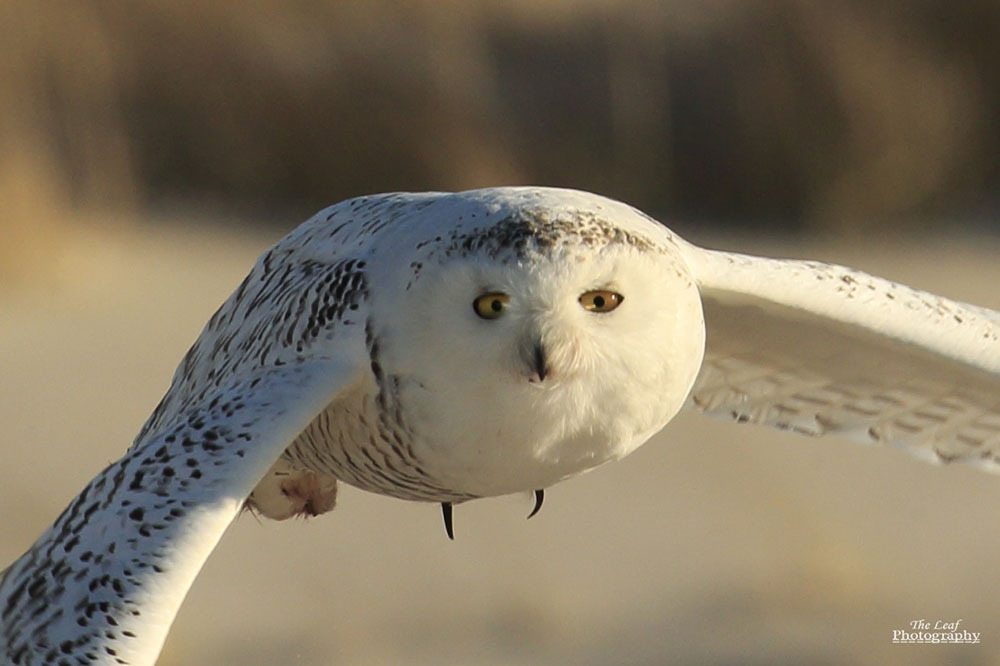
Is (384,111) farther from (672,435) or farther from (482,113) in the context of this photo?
(672,435)

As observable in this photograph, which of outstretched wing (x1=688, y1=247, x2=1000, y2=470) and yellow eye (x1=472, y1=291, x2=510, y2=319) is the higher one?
outstretched wing (x1=688, y1=247, x2=1000, y2=470)

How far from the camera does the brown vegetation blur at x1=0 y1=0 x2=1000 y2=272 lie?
31.2ft

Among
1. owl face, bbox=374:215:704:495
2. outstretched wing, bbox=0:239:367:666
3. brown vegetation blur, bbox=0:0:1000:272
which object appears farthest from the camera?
brown vegetation blur, bbox=0:0:1000:272

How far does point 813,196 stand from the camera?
1071 cm

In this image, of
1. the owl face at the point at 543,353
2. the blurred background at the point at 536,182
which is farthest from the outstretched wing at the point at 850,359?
the blurred background at the point at 536,182

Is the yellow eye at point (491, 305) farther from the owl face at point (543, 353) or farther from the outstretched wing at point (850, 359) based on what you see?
the outstretched wing at point (850, 359)

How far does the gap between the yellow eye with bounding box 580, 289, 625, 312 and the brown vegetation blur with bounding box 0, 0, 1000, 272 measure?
7410mm

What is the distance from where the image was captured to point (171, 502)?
2.16 m

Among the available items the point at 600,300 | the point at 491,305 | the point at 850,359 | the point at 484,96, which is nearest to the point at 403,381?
the point at 491,305

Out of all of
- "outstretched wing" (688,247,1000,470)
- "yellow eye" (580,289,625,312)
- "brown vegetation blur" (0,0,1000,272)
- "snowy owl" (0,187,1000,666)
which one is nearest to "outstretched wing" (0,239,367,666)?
"snowy owl" (0,187,1000,666)

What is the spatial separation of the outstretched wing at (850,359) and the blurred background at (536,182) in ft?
10.2

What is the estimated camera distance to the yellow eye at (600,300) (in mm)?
2199

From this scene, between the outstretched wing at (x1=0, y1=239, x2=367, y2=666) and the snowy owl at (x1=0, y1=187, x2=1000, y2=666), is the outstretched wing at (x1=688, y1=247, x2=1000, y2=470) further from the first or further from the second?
the outstretched wing at (x1=0, y1=239, x2=367, y2=666)

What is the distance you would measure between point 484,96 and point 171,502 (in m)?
8.18
